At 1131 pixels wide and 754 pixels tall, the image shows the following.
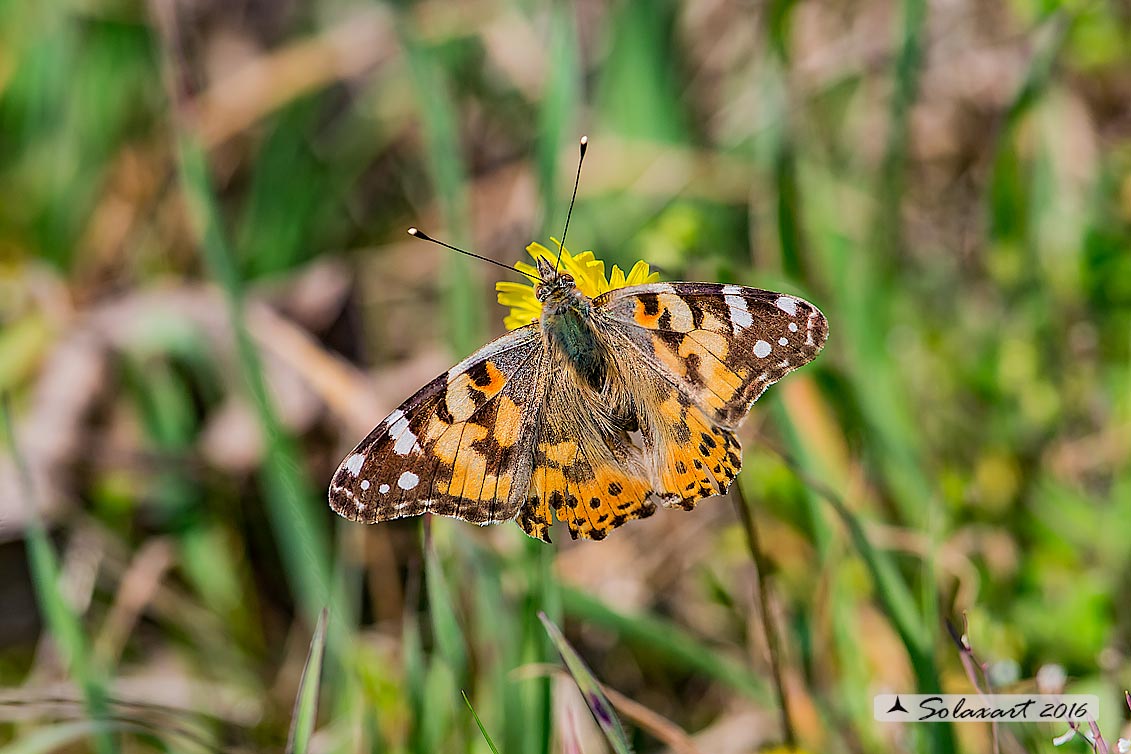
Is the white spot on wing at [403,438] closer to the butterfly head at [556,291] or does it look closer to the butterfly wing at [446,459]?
the butterfly wing at [446,459]

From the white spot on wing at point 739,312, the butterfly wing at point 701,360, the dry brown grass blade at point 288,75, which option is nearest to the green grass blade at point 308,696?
the butterfly wing at point 701,360

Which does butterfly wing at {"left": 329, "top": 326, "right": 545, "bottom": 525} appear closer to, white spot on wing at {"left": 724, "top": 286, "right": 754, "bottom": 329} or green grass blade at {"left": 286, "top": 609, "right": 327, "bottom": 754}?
green grass blade at {"left": 286, "top": 609, "right": 327, "bottom": 754}

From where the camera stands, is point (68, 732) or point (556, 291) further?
point (556, 291)

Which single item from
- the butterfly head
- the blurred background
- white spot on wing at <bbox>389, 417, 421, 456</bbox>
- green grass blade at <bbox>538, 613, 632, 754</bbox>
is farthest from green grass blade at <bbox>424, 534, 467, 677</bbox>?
the butterfly head

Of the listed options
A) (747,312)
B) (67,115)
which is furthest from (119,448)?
(747,312)

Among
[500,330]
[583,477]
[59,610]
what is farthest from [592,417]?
[500,330]

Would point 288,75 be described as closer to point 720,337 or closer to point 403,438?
point 403,438
